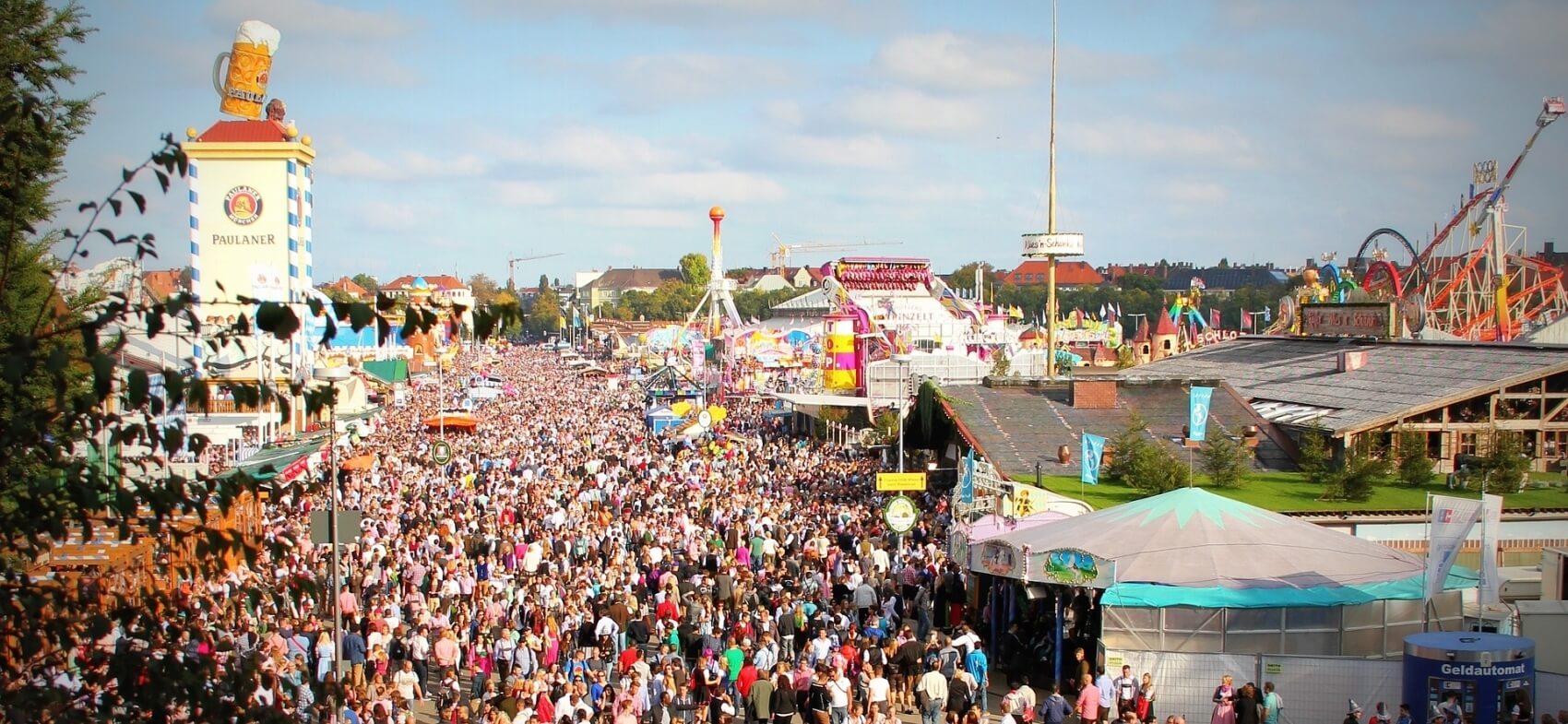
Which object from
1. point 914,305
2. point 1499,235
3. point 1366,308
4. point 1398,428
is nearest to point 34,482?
point 1398,428

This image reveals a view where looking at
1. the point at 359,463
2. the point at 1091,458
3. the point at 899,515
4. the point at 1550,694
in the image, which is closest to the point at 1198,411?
the point at 1091,458

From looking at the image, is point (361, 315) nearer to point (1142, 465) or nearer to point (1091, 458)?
point (1091, 458)

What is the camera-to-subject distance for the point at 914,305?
8762cm

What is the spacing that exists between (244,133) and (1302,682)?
44.3m

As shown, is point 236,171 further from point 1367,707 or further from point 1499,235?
point 1499,235

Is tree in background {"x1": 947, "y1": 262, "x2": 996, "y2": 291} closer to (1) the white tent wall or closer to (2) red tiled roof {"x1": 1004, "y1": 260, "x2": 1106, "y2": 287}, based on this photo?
(2) red tiled roof {"x1": 1004, "y1": 260, "x2": 1106, "y2": 287}

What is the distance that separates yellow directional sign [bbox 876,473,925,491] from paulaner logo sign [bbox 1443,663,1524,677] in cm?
→ 1200

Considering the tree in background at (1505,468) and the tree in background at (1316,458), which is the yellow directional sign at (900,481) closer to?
the tree in background at (1316,458)

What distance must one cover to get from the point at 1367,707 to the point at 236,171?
44227 millimetres

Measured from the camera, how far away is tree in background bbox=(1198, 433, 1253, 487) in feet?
81.1

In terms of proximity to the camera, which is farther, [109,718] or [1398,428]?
[1398,428]

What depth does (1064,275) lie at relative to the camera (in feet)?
616

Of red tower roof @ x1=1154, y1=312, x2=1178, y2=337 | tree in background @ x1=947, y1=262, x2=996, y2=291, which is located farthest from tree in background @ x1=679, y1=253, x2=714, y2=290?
red tower roof @ x1=1154, y1=312, x2=1178, y2=337

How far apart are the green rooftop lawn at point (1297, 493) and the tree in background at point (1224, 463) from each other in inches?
6.2
